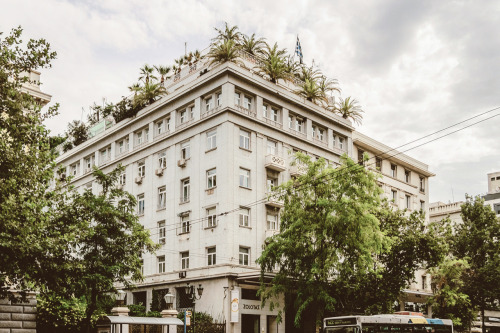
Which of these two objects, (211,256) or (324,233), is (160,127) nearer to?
(211,256)

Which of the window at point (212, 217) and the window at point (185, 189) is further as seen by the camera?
the window at point (185, 189)

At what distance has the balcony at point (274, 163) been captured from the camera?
135 feet

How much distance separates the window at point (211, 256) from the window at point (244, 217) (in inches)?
105

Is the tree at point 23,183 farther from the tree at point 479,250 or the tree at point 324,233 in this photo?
the tree at point 479,250

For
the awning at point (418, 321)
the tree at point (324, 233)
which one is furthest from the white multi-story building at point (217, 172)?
the awning at point (418, 321)

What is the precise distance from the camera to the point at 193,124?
41.9 metres

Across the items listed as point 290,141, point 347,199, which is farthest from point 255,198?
point 347,199

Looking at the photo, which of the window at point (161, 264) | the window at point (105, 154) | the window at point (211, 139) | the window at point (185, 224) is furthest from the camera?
the window at point (105, 154)

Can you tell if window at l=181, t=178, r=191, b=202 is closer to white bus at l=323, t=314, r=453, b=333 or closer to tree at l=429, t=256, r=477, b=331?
white bus at l=323, t=314, r=453, b=333

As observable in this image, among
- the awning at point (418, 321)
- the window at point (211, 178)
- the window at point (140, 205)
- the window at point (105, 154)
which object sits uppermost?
the window at point (105, 154)

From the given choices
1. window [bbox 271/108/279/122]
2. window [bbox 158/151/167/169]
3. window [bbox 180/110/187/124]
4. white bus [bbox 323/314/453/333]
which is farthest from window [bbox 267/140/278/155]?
white bus [bbox 323/314/453/333]

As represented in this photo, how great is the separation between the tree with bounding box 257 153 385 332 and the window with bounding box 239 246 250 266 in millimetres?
4665

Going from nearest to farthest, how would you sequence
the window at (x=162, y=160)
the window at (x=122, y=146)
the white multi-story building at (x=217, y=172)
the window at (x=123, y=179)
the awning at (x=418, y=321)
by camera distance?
the awning at (x=418, y=321)
the white multi-story building at (x=217, y=172)
the window at (x=162, y=160)
the window at (x=123, y=179)
the window at (x=122, y=146)

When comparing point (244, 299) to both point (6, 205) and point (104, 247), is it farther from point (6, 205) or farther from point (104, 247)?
point (6, 205)
